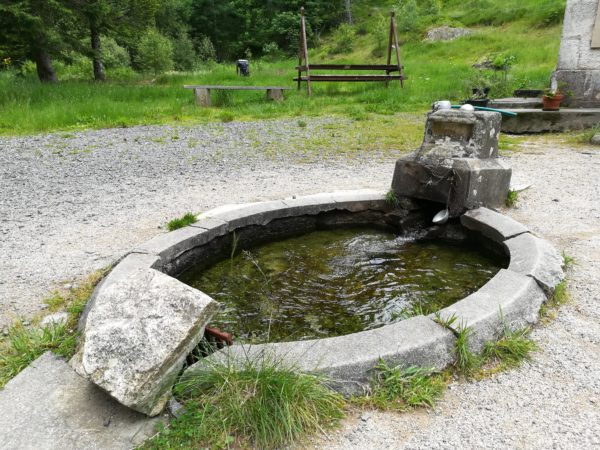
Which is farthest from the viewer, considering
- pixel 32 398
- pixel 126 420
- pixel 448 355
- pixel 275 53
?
pixel 275 53

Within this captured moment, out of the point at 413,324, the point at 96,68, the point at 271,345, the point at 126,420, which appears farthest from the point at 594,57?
the point at 96,68

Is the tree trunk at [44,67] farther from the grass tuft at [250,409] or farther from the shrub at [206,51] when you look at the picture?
the shrub at [206,51]

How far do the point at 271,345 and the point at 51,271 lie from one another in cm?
197

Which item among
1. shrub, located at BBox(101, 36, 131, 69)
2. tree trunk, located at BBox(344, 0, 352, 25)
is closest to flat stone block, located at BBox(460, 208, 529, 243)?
shrub, located at BBox(101, 36, 131, 69)

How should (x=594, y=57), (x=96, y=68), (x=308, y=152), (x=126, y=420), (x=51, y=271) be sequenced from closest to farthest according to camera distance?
(x=126, y=420), (x=51, y=271), (x=308, y=152), (x=594, y=57), (x=96, y=68)

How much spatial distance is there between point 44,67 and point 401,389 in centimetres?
1476

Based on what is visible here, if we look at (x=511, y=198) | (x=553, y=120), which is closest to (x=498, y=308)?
(x=511, y=198)

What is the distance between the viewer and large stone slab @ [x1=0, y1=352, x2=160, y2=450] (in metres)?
1.75

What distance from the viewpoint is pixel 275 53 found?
32.5 m

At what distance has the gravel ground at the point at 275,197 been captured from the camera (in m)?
1.85

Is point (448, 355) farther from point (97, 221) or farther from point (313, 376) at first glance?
point (97, 221)

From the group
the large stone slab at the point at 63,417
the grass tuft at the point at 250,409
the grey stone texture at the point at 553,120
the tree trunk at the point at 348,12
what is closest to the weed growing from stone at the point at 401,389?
the grass tuft at the point at 250,409

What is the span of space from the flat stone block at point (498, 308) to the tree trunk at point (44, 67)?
46.6 feet

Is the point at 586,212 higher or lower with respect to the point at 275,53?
lower
